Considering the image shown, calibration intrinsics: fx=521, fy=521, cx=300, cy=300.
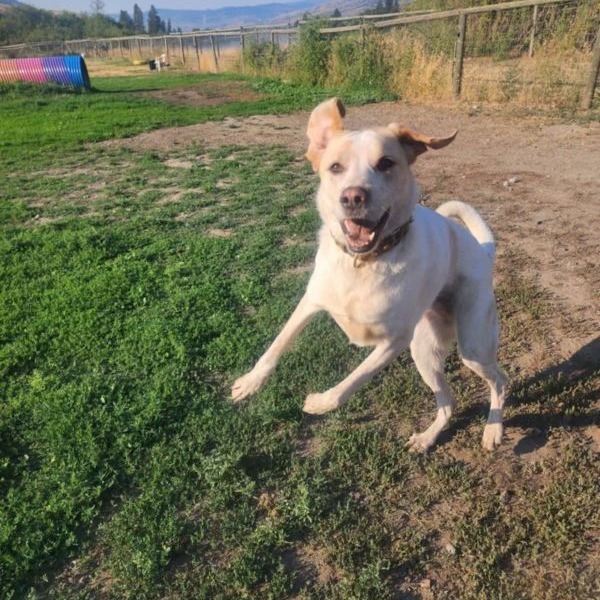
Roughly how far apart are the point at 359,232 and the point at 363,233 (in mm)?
19

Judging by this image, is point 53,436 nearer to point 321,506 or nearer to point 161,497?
point 161,497

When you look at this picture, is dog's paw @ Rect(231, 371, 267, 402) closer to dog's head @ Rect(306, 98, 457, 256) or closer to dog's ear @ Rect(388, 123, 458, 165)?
dog's head @ Rect(306, 98, 457, 256)

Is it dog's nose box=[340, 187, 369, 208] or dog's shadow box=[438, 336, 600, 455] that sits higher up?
dog's nose box=[340, 187, 369, 208]

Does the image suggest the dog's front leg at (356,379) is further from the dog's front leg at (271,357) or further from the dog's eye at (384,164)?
the dog's eye at (384,164)

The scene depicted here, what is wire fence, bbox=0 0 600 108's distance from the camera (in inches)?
440

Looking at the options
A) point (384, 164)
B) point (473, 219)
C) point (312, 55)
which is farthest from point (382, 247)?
point (312, 55)

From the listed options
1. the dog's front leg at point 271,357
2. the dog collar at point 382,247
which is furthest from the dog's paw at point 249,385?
the dog collar at point 382,247

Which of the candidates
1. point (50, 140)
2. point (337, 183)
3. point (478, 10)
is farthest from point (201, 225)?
point (478, 10)

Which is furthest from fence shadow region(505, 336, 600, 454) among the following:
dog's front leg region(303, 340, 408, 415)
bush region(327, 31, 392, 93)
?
bush region(327, 31, 392, 93)

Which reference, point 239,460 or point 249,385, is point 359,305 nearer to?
point 249,385

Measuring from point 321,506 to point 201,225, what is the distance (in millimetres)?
4239

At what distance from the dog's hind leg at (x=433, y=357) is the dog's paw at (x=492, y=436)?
23 centimetres

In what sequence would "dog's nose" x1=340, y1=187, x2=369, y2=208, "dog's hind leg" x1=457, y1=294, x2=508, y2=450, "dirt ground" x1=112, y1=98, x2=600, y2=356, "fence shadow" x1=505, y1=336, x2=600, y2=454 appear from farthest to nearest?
"dirt ground" x1=112, y1=98, x2=600, y2=356, "fence shadow" x1=505, y1=336, x2=600, y2=454, "dog's hind leg" x1=457, y1=294, x2=508, y2=450, "dog's nose" x1=340, y1=187, x2=369, y2=208

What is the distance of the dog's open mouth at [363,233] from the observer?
2344 millimetres
